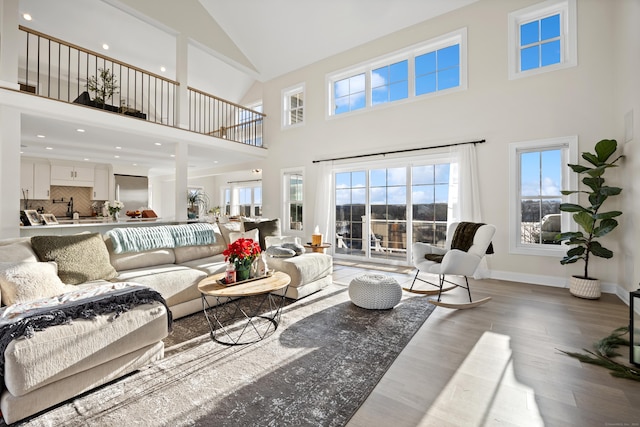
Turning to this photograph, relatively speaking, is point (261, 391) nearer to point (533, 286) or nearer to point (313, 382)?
point (313, 382)

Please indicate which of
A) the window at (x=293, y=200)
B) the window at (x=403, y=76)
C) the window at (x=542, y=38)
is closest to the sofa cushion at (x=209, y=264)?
the window at (x=293, y=200)

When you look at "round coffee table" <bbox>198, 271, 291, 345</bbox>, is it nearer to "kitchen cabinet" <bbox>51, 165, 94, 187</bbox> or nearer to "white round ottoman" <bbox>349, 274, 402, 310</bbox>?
"white round ottoman" <bbox>349, 274, 402, 310</bbox>

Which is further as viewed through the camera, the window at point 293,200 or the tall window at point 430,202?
the window at point 293,200

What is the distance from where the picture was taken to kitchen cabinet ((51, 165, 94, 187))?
7314 millimetres

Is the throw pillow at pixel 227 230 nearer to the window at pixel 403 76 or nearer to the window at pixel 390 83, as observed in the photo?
the window at pixel 403 76

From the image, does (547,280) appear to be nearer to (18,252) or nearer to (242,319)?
(242,319)

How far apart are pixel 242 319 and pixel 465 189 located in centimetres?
383

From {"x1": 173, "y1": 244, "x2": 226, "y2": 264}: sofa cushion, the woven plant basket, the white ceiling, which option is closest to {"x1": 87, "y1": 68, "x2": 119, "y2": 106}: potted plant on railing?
the white ceiling

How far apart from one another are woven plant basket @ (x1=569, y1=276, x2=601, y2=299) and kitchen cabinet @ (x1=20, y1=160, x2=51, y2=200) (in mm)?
10898

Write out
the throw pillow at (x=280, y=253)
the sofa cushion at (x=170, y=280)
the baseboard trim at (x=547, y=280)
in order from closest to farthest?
1. the sofa cushion at (x=170, y=280)
2. the baseboard trim at (x=547, y=280)
3. the throw pillow at (x=280, y=253)

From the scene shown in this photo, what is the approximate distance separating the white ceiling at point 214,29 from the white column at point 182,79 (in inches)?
8.7

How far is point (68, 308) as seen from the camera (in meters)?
1.73

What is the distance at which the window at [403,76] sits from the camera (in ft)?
15.9

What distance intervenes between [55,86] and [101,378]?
9145 millimetres
